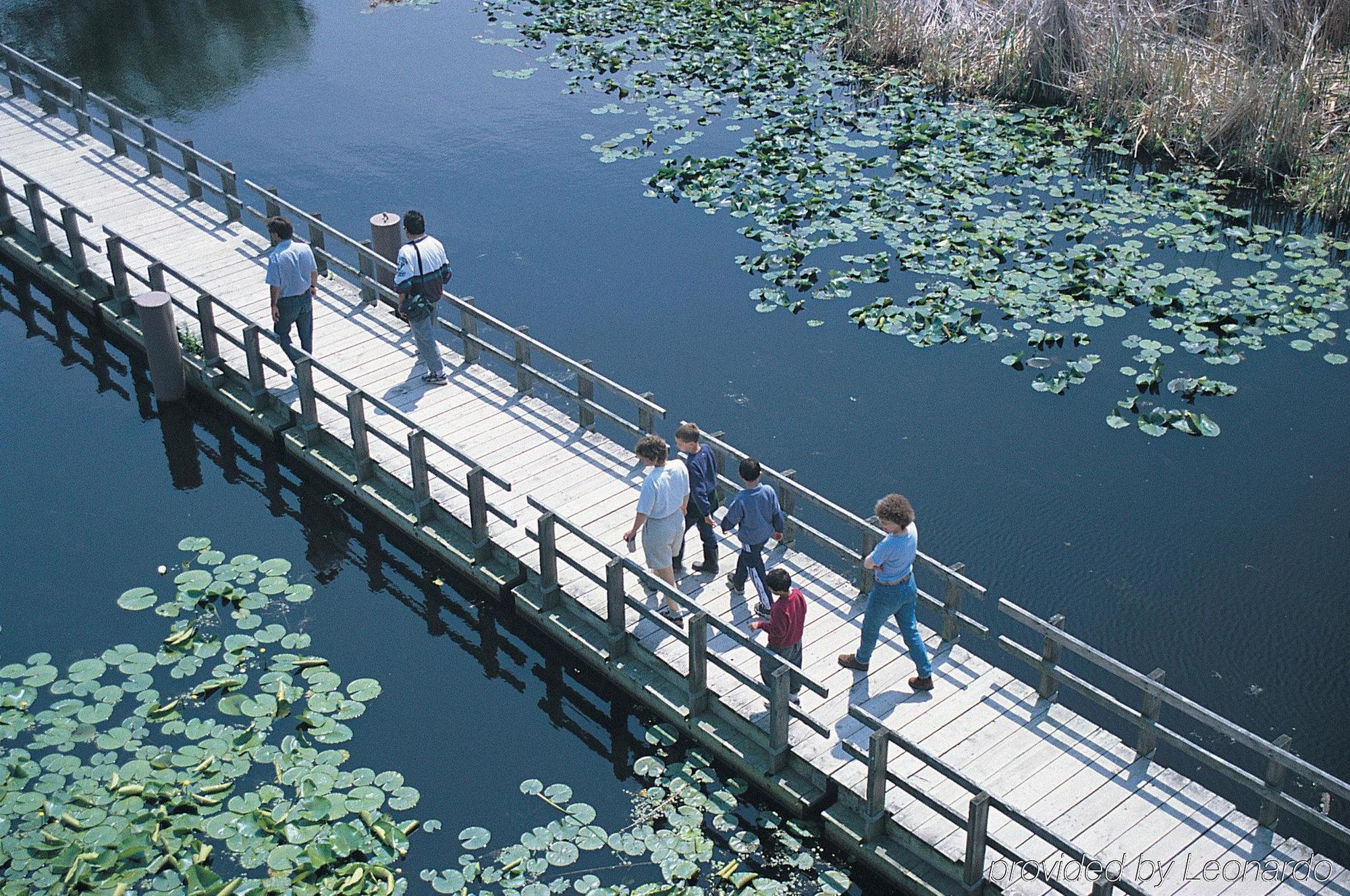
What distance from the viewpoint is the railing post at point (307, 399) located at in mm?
14273

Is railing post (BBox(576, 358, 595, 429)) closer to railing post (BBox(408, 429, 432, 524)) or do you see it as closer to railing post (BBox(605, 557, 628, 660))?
railing post (BBox(408, 429, 432, 524))

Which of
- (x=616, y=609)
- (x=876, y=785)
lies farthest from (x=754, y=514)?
(x=876, y=785)

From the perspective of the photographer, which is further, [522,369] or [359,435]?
[522,369]

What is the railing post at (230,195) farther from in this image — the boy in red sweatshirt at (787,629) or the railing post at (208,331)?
the boy in red sweatshirt at (787,629)

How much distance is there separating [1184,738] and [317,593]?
8119 mm

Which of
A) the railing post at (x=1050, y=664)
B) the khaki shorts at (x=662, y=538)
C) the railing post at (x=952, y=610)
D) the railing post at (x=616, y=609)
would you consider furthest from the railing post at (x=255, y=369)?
the railing post at (x=1050, y=664)

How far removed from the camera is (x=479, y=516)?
1269 cm

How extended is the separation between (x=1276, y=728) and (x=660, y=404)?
7.71m

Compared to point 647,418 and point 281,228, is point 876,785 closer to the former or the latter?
point 647,418

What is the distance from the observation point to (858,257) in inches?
760

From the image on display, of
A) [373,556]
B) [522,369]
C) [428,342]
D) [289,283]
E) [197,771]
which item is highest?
[289,283]

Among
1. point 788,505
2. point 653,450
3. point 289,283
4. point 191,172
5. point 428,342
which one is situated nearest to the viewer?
point 653,450

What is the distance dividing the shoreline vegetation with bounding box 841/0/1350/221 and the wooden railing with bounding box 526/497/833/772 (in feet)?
46.9

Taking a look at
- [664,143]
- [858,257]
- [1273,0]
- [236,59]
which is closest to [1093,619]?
[858,257]
